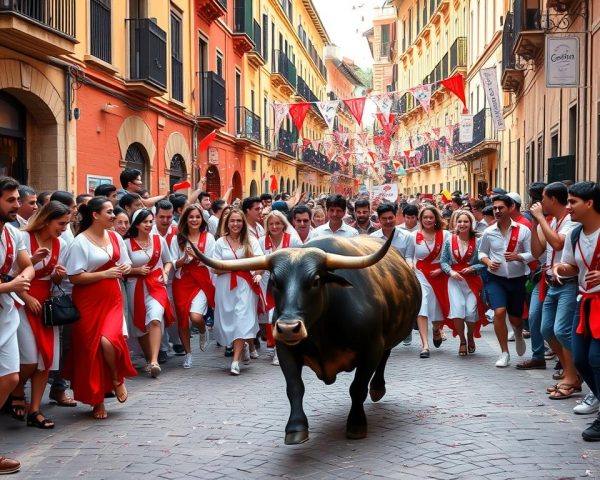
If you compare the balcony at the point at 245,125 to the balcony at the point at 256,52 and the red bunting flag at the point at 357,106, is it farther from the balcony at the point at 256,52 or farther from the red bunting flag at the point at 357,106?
the red bunting flag at the point at 357,106

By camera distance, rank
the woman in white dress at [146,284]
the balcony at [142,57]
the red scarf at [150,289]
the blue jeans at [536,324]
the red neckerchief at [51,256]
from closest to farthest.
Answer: the red neckerchief at [51,256]
the blue jeans at [536,324]
the woman in white dress at [146,284]
the red scarf at [150,289]
the balcony at [142,57]

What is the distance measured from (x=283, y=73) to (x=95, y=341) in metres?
33.9

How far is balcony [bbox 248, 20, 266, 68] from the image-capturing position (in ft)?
106

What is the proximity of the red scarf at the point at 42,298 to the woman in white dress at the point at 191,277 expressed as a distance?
9.21 ft

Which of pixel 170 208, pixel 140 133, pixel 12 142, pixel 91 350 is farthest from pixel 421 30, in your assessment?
pixel 91 350

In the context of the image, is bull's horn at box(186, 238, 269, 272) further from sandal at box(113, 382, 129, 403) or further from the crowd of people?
sandal at box(113, 382, 129, 403)

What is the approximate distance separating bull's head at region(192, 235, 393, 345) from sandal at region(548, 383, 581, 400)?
284 centimetres

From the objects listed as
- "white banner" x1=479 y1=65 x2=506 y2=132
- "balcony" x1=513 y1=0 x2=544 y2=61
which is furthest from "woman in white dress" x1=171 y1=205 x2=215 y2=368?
"white banner" x1=479 y1=65 x2=506 y2=132

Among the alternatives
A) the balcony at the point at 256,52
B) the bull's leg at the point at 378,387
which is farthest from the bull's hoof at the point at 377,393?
the balcony at the point at 256,52

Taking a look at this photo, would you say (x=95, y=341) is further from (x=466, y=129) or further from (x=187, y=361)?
(x=466, y=129)

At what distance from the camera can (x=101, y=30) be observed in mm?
16484

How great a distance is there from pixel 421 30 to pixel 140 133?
115ft

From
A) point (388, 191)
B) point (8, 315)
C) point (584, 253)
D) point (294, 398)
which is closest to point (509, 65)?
point (388, 191)

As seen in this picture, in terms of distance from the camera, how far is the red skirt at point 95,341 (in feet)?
23.2
